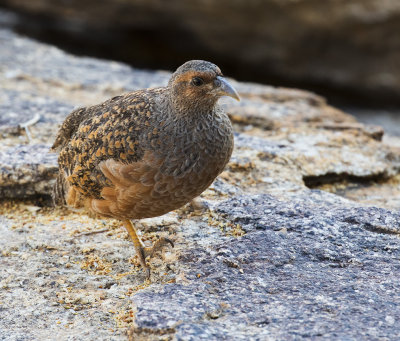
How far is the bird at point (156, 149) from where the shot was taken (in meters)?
3.65

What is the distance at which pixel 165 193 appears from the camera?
3645 mm

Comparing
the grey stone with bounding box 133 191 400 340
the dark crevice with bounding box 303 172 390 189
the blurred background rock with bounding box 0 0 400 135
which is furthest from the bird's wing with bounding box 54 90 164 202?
the blurred background rock with bounding box 0 0 400 135

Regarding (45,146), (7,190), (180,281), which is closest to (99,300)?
(180,281)

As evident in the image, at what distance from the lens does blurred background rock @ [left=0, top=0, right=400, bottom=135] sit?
377 inches

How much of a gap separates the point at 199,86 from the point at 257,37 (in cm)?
684

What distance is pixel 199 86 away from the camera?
373 centimetres

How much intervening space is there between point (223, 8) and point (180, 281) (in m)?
7.32

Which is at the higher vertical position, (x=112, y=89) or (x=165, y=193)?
(x=112, y=89)

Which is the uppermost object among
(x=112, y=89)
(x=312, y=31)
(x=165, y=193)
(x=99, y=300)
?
(x=312, y=31)

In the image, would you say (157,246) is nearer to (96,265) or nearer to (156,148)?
(96,265)

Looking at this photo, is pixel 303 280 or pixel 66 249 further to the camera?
pixel 66 249

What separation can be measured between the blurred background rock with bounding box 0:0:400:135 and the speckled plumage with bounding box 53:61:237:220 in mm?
5921

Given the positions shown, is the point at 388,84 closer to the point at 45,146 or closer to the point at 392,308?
the point at 45,146

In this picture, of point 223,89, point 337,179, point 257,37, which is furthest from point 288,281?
point 257,37
